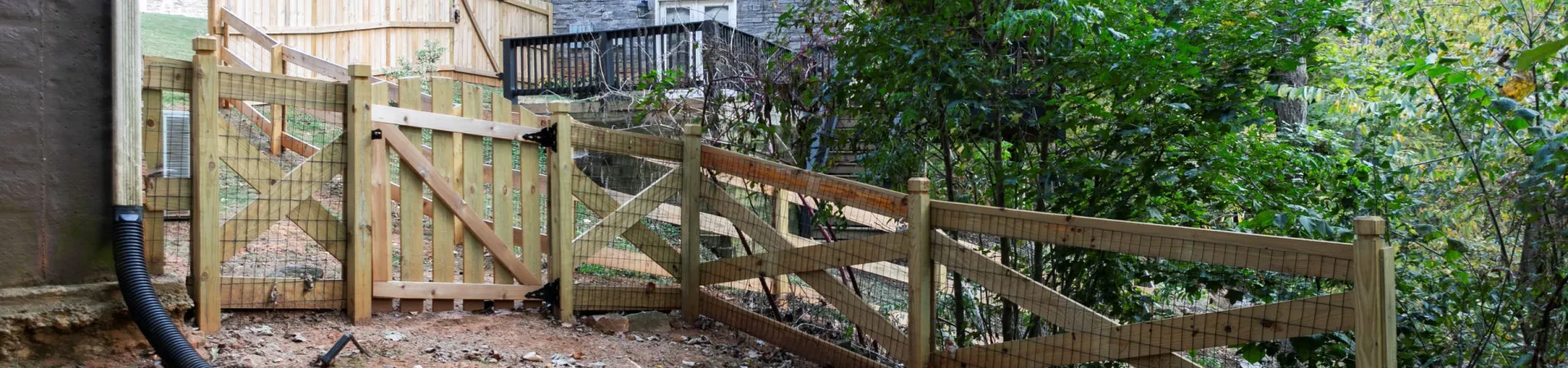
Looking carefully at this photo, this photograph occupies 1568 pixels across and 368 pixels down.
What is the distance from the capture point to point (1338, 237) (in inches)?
158

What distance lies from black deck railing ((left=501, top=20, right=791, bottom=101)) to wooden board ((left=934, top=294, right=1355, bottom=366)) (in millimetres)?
6992

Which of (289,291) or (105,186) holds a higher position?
(105,186)

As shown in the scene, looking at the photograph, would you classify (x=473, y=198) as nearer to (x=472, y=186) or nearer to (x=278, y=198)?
(x=472, y=186)

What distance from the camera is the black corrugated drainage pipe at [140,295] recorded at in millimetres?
3373

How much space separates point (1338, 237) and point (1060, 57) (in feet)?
4.55

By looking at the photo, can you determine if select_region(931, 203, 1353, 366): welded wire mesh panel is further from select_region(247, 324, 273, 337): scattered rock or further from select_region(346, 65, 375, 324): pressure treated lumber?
select_region(247, 324, 273, 337): scattered rock

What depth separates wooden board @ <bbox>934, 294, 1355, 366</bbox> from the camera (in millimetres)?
3221

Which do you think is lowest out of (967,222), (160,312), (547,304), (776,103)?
(547,304)

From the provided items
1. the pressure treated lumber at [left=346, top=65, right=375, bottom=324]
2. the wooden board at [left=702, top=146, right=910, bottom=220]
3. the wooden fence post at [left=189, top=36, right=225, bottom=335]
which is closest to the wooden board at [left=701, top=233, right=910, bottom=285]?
the wooden board at [left=702, top=146, right=910, bottom=220]

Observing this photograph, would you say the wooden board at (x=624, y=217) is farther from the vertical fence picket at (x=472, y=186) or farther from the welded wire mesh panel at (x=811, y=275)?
the vertical fence picket at (x=472, y=186)

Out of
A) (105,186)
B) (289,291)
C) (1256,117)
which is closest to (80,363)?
(105,186)

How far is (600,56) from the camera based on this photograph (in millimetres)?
12797

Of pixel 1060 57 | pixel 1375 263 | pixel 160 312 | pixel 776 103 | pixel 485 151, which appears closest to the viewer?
pixel 1375 263

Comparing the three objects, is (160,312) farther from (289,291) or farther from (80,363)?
(289,291)
